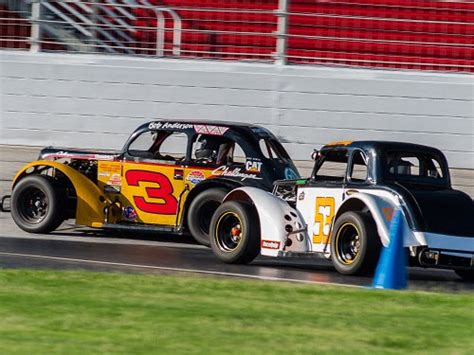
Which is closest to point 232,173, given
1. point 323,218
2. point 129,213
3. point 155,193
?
point 155,193

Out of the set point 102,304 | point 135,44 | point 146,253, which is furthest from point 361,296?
point 135,44

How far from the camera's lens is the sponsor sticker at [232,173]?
14.5 metres

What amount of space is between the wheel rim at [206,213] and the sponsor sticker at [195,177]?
0.43 metres

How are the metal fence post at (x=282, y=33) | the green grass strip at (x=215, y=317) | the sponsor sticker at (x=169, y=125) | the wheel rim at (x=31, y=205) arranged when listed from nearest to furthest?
the green grass strip at (x=215, y=317)
the sponsor sticker at (x=169, y=125)
the wheel rim at (x=31, y=205)
the metal fence post at (x=282, y=33)

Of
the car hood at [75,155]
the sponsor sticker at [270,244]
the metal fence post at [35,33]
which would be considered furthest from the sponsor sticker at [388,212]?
the metal fence post at [35,33]

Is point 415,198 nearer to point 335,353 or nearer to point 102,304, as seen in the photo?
point 102,304

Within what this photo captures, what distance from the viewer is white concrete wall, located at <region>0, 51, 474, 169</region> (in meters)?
18.8

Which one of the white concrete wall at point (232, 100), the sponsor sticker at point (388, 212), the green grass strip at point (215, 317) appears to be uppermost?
the white concrete wall at point (232, 100)

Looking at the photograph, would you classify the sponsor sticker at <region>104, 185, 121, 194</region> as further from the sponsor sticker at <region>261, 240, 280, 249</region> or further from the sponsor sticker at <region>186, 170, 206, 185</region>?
the sponsor sticker at <region>261, 240, 280, 249</region>

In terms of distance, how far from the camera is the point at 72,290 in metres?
9.17

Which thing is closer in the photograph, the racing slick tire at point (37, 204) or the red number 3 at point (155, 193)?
the red number 3 at point (155, 193)

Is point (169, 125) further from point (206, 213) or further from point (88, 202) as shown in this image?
point (206, 213)

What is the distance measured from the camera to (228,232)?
12703 mm

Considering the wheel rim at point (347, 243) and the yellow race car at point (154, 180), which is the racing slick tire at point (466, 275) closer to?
the wheel rim at point (347, 243)
